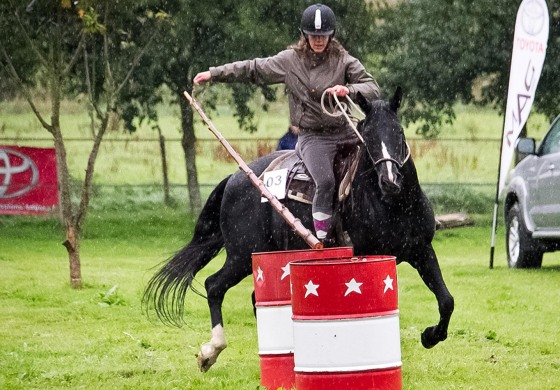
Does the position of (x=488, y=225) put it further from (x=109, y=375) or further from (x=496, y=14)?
(x=109, y=375)

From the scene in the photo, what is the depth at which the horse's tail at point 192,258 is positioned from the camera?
10.7 metres

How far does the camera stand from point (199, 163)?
2880 centimetres

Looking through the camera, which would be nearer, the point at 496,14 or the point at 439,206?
the point at 496,14

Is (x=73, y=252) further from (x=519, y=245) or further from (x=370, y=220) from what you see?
(x=370, y=220)

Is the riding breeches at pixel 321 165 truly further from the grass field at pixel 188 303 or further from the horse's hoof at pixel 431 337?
the grass field at pixel 188 303

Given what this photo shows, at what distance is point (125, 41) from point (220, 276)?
12911 mm

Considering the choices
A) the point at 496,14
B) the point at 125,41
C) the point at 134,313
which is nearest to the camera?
the point at 134,313

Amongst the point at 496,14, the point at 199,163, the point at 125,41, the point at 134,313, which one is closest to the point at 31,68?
the point at 125,41

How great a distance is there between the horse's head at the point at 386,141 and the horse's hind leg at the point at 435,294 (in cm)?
64

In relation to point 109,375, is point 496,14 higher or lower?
higher

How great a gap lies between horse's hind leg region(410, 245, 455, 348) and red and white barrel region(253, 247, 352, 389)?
1518 mm

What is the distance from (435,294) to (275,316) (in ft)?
5.41

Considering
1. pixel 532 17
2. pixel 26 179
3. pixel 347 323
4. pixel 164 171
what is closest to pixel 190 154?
pixel 164 171

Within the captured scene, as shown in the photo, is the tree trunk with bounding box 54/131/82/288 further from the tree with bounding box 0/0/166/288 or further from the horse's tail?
the horse's tail
